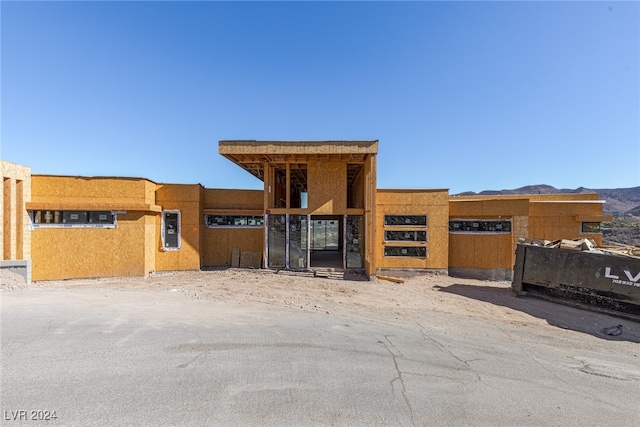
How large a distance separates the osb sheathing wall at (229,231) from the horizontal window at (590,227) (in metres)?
21.1

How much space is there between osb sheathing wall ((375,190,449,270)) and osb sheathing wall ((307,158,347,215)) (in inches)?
106

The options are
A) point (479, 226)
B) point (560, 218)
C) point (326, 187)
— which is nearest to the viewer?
point (326, 187)

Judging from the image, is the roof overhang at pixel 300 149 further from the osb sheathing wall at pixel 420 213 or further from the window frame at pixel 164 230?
the window frame at pixel 164 230

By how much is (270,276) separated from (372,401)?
10.6 meters

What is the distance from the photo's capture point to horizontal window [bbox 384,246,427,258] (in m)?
15.9

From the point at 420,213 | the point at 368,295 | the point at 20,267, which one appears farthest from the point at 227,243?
the point at 420,213

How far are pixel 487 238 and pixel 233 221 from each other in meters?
15.8

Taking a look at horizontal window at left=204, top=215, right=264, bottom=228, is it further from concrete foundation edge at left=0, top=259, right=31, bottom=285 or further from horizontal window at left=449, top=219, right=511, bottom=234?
horizontal window at left=449, top=219, right=511, bottom=234

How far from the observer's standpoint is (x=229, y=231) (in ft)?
54.5

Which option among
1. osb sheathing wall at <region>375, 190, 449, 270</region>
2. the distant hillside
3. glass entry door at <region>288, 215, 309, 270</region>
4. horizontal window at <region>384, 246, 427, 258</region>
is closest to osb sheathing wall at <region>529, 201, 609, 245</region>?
osb sheathing wall at <region>375, 190, 449, 270</region>

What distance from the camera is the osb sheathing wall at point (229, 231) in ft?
54.0

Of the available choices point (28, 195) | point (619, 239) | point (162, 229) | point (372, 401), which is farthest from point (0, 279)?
point (619, 239)

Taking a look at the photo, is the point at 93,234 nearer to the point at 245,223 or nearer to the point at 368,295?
the point at 245,223

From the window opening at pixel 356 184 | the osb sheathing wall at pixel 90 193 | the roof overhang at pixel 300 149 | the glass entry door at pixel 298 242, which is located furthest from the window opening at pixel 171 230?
the window opening at pixel 356 184
